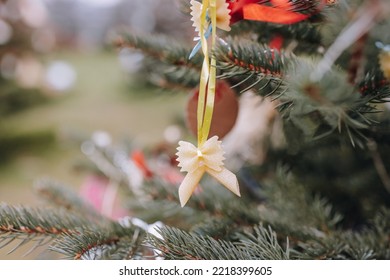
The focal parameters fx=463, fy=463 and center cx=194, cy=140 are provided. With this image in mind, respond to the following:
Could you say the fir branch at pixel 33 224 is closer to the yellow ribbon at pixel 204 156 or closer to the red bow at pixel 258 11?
the yellow ribbon at pixel 204 156

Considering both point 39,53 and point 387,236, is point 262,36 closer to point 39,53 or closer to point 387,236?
point 387,236

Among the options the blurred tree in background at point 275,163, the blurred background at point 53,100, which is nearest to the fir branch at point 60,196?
the blurred tree in background at point 275,163

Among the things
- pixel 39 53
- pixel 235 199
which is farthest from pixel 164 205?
pixel 39 53

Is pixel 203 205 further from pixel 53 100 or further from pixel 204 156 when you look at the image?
pixel 53 100

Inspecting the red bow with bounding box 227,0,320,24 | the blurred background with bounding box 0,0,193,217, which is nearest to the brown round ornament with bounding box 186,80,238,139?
the red bow with bounding box 227,0,320,24

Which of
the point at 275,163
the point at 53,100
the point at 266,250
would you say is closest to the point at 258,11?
the point at 266,250

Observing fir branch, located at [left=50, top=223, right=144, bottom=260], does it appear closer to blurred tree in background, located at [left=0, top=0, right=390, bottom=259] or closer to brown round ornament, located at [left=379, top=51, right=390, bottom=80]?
blurred tree in background, located at [left=0, top=0, right=390, bottom=259]

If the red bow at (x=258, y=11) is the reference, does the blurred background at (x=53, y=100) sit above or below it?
below

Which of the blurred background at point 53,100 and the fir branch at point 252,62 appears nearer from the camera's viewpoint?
the fir branch at point 252,62

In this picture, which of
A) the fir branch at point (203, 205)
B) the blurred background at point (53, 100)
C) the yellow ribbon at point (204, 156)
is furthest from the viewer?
the blurred background at point (53, 100)

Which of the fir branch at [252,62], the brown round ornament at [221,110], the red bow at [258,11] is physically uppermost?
the red bow at [258,11]
